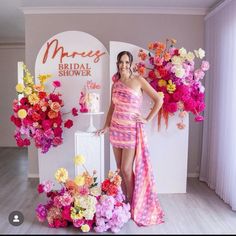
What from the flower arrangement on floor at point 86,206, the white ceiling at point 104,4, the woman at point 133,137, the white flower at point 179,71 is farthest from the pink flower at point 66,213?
the white ceiling at point 104,4

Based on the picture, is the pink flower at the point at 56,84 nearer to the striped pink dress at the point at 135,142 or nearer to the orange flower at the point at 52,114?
the orange flower at the point at 52,114

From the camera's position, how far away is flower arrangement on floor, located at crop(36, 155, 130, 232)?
258cm

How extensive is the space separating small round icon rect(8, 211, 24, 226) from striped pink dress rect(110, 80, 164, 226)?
106 cm

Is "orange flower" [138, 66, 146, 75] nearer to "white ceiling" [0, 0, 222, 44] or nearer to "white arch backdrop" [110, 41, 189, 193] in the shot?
"white arch backdrop" [110, 41, 189, 193]

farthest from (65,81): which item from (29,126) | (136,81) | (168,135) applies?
(168,135)

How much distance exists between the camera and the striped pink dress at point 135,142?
9.39 feet

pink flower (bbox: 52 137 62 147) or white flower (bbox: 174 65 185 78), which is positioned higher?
white flower (bbox: 174 65 185 78)

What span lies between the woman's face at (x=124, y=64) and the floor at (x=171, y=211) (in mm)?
1448

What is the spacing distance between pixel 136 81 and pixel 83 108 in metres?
0.62

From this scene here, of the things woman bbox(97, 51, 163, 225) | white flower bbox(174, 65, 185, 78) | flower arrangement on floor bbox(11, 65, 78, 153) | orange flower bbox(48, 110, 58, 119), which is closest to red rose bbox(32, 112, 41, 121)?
flower arrangement on floor bbox(11, 65, 78, 153)

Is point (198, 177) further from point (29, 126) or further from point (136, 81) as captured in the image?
point (29, 126)

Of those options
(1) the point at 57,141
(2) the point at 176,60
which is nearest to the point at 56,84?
(1) the point at 57,141

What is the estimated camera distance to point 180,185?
11.7 feet

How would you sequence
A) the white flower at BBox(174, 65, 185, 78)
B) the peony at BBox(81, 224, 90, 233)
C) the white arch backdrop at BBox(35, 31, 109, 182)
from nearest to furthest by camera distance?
1. the peony at BBox(81, 224, 90, 233)
2. the white flower at BBox(174, 65, 185, 78)
3. the white arch backdrop at BBox(35, 31, 109, 182)
